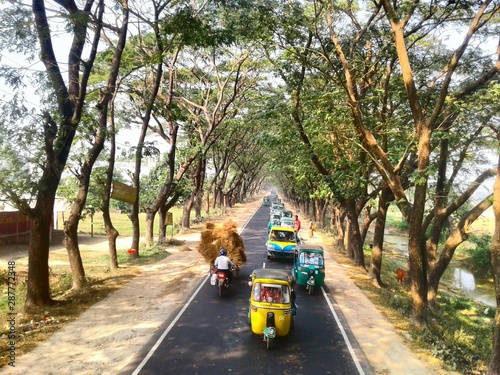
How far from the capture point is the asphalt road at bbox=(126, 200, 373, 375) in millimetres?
8844

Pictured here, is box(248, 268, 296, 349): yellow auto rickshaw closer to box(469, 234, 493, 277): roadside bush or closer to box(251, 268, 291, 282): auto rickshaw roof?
box(251, 268, 291, 282): auto rickshaw roof

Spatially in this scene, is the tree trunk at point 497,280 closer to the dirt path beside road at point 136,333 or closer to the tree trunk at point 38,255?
the dirt path beside road at point 136,333

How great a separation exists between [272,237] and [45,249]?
1180 cm

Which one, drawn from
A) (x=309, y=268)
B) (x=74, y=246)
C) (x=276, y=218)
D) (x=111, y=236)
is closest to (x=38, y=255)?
(x=74, y=246)

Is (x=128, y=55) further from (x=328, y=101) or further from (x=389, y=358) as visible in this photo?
(x=389, y=358)

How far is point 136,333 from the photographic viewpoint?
1069 centimetres

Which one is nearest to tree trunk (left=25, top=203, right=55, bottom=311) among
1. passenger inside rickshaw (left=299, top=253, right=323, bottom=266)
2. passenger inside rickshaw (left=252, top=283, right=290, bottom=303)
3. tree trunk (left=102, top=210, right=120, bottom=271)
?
tree trunk (left=102, top=210, right=120, bottom=271)

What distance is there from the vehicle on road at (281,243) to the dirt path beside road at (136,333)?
3.68 meters

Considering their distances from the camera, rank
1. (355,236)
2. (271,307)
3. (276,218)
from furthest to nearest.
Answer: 1. (276,218)
2. (355,236)
3. (271,307)

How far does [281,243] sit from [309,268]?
5.36m

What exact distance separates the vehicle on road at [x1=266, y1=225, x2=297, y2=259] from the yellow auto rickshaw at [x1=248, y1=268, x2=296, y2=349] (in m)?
9.76

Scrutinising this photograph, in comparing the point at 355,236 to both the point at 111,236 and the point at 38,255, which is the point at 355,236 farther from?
the point at 38,255

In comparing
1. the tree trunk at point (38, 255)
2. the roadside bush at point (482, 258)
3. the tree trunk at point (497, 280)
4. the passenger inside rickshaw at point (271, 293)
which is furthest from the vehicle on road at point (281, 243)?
the roadside bush at point (482, 258)

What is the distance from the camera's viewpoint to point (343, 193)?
1920cm
